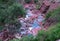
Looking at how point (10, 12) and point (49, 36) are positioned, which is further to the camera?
point (10, 12)

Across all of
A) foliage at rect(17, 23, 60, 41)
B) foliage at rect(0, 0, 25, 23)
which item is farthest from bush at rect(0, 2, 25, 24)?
foliage at rect(17, 23, 60, 41)

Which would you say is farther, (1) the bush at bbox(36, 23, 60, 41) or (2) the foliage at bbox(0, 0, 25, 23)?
(2) the foliage at bbox(0, 0, 25, 23)

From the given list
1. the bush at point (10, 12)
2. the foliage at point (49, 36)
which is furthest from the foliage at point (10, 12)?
the foliage at point (49, 36)

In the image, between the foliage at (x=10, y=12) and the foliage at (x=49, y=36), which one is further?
the foliage at (x=10, y=12)

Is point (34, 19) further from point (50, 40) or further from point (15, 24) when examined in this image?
point (50, 40)

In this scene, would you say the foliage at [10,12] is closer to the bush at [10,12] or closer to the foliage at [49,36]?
the bush at [10,12]

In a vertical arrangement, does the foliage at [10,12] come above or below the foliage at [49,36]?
above

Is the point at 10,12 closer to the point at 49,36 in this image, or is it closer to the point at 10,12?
the point at 10,12

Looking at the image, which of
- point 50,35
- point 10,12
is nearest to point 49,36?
point 50,35

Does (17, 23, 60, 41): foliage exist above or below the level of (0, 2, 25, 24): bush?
below

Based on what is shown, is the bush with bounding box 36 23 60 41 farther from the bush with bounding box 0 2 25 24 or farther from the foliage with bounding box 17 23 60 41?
the bush with bounding box 0 2 25 24

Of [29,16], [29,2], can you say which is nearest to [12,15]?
[29,16]
